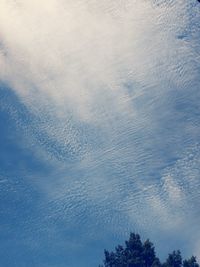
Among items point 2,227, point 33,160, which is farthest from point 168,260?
point 2,227

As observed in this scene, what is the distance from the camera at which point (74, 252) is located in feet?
204

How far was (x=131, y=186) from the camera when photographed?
1795 inches

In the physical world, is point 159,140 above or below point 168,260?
above

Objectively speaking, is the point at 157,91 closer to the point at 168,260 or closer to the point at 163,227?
the point at 168,260

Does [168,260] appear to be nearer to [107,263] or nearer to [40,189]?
[107,263]

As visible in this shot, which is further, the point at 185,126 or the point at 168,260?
the point at 185,126

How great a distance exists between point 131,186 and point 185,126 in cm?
1241

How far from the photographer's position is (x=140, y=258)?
2686cm

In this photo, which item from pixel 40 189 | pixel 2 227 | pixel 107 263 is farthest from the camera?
pixel 2 227

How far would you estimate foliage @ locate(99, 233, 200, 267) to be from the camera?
2641cm

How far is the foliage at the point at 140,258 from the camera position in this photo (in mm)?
26413

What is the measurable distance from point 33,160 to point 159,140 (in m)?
13.1

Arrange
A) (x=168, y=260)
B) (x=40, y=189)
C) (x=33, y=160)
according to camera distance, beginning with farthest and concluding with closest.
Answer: (x=40, y=189)
(x=33, y=160)
(x=168, y=260)

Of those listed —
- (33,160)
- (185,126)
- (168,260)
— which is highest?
(33,160)
